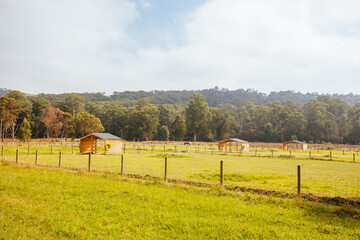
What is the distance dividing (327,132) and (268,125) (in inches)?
787

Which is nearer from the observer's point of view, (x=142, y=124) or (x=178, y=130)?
(x=142, y=124)

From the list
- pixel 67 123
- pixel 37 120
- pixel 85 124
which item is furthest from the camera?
pixel 37 120

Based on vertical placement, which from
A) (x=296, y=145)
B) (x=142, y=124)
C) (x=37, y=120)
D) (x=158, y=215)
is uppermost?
(x=37, y=120)

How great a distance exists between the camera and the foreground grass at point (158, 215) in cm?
514

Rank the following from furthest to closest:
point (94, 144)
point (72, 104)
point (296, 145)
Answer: point (72, 104) < point (296, 145) < point (94, 144)

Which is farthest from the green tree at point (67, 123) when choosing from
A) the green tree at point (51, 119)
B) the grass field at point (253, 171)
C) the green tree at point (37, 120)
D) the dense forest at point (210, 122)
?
the grass field at point (253, 171)

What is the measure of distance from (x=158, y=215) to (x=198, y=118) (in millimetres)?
88336

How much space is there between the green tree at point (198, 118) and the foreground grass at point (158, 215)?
84.7 metres

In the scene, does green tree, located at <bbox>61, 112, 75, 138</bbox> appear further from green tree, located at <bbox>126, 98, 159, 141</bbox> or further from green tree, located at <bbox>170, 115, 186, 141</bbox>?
green tree, located at <bbox>170, 115, 186, 141</bbox>

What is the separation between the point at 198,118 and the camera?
94.2m

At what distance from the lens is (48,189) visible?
871 cm

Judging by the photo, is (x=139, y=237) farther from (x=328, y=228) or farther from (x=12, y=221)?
(x=328, y=228)

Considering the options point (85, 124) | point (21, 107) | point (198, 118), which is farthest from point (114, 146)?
point (198, 118)

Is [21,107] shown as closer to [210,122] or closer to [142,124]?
[142,124]
